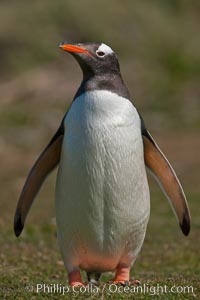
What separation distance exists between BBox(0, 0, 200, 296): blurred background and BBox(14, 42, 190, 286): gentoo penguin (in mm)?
8121

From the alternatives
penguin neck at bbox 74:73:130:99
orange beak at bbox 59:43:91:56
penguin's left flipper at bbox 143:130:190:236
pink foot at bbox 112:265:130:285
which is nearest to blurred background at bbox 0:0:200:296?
penguin's left flipper at bbox 143:130:190:236

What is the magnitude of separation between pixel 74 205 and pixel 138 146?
677mm

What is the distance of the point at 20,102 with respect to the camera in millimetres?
28484

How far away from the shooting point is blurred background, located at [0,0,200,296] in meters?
21.0

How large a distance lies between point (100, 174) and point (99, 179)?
0.12 feet

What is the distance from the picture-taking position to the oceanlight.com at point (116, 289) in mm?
6320

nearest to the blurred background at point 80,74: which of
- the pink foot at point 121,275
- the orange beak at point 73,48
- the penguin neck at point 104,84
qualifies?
the pink foot at point 121,275

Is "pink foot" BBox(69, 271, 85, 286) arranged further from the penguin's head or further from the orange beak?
the orange beak

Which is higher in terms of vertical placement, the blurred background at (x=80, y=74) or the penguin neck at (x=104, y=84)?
the penguin neck at (x=104, y=84)

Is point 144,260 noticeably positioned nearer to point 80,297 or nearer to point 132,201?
point 132,201

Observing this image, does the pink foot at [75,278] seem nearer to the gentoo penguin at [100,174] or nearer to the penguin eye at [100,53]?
the gentoo penguin at [100,174]

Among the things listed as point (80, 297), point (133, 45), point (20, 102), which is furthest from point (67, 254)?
point (133, 45)

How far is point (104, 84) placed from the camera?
6.83 meters

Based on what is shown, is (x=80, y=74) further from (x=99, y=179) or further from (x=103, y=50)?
(x=99, y=179)
